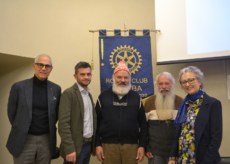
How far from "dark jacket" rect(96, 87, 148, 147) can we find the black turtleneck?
64 cm

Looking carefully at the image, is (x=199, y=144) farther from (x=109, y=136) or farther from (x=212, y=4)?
(x=212, y=4)

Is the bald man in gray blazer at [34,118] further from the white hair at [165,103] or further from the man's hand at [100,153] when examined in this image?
the white hair at [165,103]

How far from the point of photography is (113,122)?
2.25 metres

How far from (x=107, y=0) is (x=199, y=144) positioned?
3414mm

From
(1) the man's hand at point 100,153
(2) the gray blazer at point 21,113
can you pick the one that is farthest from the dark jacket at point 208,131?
(2) the gray blazer at point 21,113

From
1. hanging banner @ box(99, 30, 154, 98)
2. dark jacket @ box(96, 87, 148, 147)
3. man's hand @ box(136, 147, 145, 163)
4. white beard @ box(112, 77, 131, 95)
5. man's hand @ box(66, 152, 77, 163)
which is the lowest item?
man's hand @ box(136, 147, 145, 163)

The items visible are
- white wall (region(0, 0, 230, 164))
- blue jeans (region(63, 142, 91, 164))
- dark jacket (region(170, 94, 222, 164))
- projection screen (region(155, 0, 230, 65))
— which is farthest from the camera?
white wall (region(0, 0, 230, 164))

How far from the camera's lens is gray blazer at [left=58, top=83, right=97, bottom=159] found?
198 centimetres

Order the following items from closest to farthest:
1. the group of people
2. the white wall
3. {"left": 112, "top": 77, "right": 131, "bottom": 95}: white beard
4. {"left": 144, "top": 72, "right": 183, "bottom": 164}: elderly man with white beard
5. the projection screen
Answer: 1. the group of people
2. {"left": 144, "top": 72, "right": 183, "bottom": 164}: elderly man with white beard
3. {"left": 112, "top": 77, "right": 131, "bottom": 95}: white beard
4. the projection screen
5. the white wall

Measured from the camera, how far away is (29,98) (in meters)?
1.98

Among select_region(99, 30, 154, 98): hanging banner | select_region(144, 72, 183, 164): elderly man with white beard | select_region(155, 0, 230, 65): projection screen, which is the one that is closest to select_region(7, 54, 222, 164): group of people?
select_region(144, 72, 183, 164): elderly man with white beard

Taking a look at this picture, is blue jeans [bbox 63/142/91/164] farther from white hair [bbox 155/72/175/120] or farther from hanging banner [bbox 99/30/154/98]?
hanging banner [bbox 99/30/154/98]

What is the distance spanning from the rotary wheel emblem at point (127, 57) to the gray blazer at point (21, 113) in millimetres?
1347

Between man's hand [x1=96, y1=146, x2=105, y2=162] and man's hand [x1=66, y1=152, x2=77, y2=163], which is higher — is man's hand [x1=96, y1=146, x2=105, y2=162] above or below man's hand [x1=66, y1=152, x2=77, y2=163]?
below
